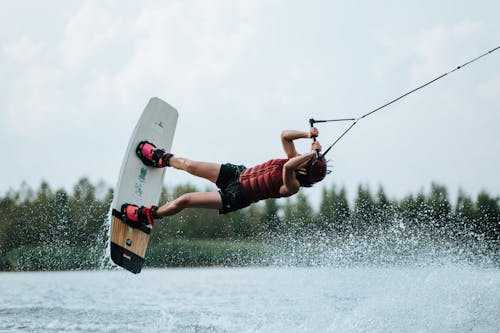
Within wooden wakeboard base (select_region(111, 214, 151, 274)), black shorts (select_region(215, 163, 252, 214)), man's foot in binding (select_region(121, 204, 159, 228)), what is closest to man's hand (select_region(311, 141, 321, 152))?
black shorts (select_region(215, 163, 252, 214))

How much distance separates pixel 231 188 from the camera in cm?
651

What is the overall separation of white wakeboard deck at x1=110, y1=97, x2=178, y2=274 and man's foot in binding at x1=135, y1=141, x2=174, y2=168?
61 millimetres

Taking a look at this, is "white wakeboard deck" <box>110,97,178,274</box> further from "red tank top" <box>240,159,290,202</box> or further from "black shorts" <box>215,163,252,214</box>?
"red tank top" <box>240,159,290,202</box>

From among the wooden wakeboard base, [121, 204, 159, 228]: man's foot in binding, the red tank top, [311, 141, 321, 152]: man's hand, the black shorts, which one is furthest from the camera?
the wooden wakeboard base

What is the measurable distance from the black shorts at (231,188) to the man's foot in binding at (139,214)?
2.95ft

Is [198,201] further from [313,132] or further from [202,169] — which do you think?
[313,132]

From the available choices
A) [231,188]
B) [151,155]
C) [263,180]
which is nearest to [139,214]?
[151,155]

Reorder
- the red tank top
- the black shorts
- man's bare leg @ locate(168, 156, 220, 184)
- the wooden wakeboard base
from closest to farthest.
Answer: the red tank top
the black shorts
man's bare leg @ locate(168, 156, 220, 184)
the wooden wakeboard base

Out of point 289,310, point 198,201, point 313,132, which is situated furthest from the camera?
point 289,310

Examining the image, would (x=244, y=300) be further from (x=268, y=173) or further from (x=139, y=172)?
Answer: (x=268, y=173)

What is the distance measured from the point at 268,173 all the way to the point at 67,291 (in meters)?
9.59

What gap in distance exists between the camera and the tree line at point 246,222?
2738 centimetres

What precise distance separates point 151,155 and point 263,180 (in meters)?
1.73

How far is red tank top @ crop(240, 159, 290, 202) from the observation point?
624 centimetres
